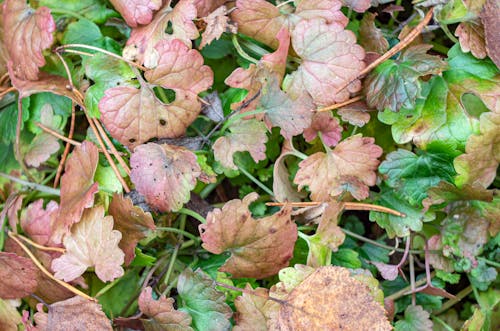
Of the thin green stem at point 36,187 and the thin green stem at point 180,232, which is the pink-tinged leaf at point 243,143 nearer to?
the thin green stem at point 180,232

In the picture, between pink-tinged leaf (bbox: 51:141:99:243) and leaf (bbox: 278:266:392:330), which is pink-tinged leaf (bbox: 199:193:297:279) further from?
pink-tinged leaf (bbox: 51:141:99:243)

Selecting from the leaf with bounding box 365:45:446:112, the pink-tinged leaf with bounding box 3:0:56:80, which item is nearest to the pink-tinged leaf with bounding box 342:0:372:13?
the leaf with bounding box 365:45:446:112

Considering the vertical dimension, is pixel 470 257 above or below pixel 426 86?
below

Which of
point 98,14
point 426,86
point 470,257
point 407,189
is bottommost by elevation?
point 470,257

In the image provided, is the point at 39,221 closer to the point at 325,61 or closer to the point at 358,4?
the point at 325,61

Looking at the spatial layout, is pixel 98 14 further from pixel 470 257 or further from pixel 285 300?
pixel 470 257

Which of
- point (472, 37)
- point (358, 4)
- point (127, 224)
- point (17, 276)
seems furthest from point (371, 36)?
point (17, 276)

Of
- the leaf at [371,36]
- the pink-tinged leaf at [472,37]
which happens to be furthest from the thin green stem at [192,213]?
the pink-tinged leaf at [472,37]

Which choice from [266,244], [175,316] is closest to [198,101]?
[266,244]
